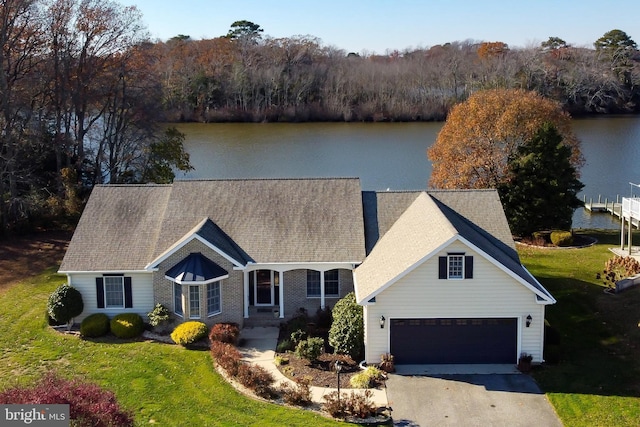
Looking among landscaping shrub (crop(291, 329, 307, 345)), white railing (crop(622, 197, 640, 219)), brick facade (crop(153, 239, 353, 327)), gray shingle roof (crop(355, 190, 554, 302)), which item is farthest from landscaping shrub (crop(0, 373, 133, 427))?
white railing (crop(622, 197, 640, 219))

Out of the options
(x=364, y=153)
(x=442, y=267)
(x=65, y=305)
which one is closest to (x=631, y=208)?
(x=442, y=267)

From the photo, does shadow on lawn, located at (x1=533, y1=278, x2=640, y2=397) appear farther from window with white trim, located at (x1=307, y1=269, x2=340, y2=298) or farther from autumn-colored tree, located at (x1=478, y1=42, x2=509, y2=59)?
autumn-colored tree, located at (x1=478, y1=42, x2=509, y2=59)

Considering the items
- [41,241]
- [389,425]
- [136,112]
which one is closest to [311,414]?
[389,425]

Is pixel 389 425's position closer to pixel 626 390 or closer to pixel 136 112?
pixel 626 390

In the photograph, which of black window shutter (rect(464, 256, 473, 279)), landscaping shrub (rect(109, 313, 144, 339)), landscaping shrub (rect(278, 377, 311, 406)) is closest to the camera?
landscaping shrub (rect(278, 377, 311, 406))

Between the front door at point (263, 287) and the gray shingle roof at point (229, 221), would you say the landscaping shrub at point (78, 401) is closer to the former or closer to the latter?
the gray shingle roof at point (229, 221)
